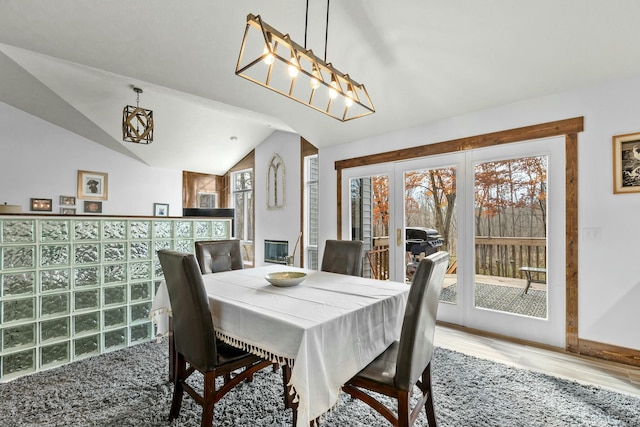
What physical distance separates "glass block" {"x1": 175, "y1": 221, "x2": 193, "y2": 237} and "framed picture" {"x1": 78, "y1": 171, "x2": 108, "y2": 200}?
3.48m

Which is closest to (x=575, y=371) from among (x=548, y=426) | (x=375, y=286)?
(x=548, y=426)

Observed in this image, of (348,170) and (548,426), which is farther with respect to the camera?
(348,170)

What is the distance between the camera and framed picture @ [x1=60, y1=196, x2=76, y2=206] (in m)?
5.22

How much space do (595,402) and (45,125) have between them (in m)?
7.56

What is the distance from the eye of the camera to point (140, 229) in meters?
3.00

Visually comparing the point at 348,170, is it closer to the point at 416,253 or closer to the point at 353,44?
the point at 416,253

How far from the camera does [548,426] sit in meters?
1.78

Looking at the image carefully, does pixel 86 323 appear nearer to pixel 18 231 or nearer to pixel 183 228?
pixel 18 231

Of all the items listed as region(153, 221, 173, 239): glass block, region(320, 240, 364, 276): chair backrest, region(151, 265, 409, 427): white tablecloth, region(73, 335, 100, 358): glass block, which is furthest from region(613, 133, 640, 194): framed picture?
region(73, 335, 100, 358): glass block

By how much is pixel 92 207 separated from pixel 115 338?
368 cm

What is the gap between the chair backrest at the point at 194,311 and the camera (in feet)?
5.27

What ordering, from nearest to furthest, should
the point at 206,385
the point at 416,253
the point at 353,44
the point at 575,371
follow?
the point at 206,385, the point at 575,371, the point at 353,44, the point at 416,253

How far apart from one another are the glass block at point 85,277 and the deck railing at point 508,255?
3.74 m

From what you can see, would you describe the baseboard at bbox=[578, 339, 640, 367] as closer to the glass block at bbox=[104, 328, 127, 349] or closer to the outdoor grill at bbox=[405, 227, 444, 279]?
the outdoor grill at bbox=[405, 227, 444, 279]
